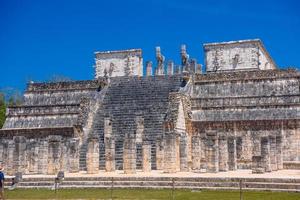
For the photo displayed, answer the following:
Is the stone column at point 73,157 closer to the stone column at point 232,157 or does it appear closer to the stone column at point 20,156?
the stone column at point 20,156

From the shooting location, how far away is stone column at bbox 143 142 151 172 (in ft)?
83.8

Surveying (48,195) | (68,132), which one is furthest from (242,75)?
(48,195)

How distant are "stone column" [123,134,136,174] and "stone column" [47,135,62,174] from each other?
3896 mm

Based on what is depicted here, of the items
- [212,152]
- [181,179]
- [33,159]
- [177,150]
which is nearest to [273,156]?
[212,152]

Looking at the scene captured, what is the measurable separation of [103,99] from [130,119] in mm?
3484

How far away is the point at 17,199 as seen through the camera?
18.2m

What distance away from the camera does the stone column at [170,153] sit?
80.9ft

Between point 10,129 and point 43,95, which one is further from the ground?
point 43,95

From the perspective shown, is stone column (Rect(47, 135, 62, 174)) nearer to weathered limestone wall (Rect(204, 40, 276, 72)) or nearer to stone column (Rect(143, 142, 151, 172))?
stone column (Rect(143, 142, 151, 172))

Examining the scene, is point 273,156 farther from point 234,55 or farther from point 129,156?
point 234,55

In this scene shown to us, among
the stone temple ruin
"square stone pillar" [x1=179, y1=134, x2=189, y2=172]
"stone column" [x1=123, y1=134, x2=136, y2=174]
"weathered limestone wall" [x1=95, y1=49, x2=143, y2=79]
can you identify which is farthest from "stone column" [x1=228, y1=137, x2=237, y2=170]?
"weathered limestone wall" [x1=95, y1=49, x2=143, y2=79]

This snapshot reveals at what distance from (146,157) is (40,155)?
5947 millimetres

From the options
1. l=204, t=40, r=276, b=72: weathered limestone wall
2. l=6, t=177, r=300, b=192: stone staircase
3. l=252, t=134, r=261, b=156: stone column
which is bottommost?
l=6, t=177, r=300, b=192: stone staircase

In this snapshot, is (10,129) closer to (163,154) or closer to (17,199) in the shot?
(163,154)
